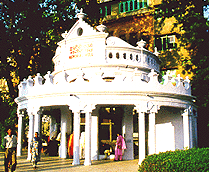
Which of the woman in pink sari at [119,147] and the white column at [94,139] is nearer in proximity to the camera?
the woman in pink sari at [119,147]

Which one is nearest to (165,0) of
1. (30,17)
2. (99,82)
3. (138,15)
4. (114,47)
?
(138,15)

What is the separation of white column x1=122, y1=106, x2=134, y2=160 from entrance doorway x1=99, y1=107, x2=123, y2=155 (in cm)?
60

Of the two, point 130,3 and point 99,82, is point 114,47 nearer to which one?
point 99,82

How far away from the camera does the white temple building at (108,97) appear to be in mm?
14344

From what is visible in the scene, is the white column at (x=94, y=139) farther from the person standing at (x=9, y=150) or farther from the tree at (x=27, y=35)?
the tree at (x=27, y=35)

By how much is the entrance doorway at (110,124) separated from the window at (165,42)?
13.2m

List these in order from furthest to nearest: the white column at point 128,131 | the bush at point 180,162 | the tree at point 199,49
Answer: the tree at point 199,49 → the white column at point 128,131 → the bush at point 180,162

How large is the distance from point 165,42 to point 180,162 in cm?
2105

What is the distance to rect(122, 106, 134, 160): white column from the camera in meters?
16.3

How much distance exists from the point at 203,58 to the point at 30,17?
609 inches

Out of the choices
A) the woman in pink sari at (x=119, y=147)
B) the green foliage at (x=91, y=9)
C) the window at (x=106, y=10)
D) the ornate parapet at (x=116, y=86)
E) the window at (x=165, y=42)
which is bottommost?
the woman in pink sari at (x=119, y=147)

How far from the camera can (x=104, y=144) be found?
667 inches

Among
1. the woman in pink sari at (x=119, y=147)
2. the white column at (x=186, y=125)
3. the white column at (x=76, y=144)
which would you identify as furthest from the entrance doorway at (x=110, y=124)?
the white column at (x=186, y=125)

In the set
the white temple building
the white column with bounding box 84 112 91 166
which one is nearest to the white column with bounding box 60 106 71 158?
the white temple building
